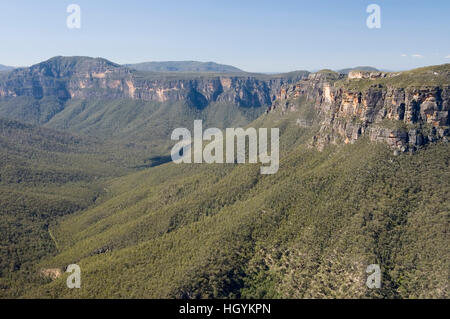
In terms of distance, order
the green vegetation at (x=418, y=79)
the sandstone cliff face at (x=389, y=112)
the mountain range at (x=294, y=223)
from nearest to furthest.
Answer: the mountain range at (x=294, y=223) → the sandstone cliff face at (x=389, y=112) → the green vegetation at (x=418, y=79)

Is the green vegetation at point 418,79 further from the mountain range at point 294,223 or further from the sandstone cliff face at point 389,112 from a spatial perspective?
the mountain range at point 294,223

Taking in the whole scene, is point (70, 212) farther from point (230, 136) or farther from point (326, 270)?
point (326, 270)

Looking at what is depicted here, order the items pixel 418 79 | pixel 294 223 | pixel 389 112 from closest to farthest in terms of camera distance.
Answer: pixel 294 223 → pixel 418 79 → pixel 389 112

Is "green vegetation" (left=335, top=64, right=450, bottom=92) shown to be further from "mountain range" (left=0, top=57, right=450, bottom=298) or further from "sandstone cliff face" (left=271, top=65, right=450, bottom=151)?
"mountain range" (left=0, top=57, right=450, bottom=298)

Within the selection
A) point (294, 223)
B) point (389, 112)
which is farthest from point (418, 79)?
point (294, 223)

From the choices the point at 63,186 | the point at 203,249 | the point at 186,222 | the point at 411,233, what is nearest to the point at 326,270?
the point at 411,233

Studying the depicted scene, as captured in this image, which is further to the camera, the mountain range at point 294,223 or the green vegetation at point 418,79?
the green vegetation at point 418,79

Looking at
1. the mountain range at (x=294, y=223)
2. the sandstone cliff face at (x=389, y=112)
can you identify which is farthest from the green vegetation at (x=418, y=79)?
the mountain range at (x=294, y=223)

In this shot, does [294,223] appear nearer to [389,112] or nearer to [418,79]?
[389,112]
